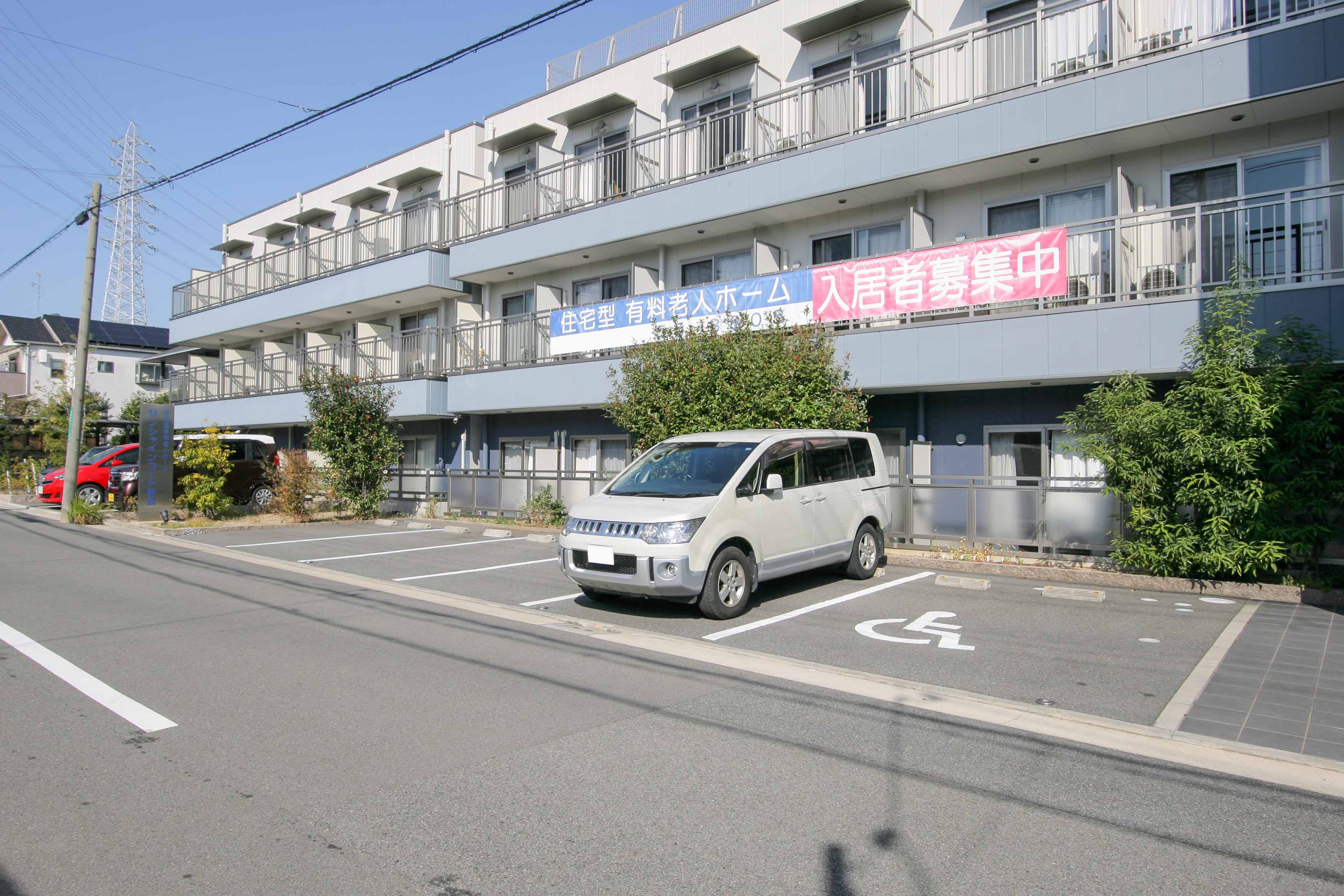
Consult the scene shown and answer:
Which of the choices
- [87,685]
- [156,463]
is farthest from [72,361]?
[87,685]

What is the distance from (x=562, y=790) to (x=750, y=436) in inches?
226

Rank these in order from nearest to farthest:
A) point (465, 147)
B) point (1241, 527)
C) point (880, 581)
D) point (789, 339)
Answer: point (1241, 527)
point (880, 581)
point (789, 339)
point (465, 147)

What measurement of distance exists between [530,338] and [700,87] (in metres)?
6.50

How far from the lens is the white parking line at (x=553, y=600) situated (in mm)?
8891

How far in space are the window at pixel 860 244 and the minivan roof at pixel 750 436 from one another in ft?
18.0

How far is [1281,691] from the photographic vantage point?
5734 millimetres

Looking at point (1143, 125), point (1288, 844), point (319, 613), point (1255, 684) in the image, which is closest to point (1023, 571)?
point (1255, 684)

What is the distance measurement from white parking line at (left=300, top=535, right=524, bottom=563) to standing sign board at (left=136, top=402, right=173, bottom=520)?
755 centimetres

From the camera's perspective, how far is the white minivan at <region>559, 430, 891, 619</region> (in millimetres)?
7766

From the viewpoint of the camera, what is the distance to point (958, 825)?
3693 millimetres

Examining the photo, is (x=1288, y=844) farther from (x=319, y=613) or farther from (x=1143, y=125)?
(x=1143, y=125)

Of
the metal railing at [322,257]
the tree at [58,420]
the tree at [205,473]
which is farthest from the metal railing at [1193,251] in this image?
the tree at [58,420]

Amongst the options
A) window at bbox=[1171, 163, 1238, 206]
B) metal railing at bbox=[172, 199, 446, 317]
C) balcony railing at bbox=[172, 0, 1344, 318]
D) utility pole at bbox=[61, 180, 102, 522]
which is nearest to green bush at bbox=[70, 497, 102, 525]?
utility pole at bbox=[61, 180, 102, 522]

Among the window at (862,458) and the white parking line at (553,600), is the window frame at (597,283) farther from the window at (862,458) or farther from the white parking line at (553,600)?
the white parking line at (553,600)
